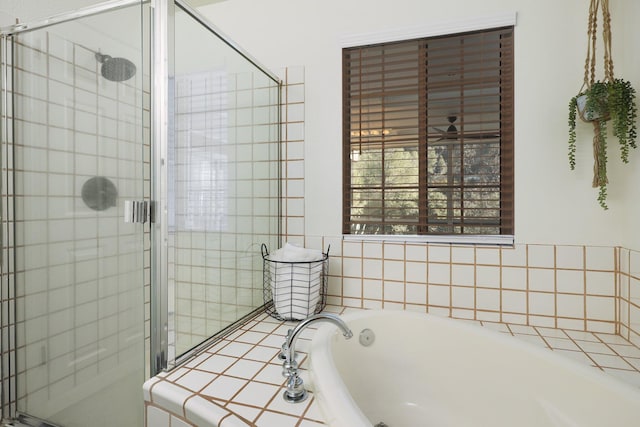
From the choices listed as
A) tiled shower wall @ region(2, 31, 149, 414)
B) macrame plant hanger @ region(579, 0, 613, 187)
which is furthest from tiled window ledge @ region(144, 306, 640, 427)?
macrame plant hanger @ region(579, 0, 613, 187)


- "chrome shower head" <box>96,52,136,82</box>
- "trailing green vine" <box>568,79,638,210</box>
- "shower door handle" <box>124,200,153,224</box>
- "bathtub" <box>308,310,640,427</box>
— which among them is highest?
"chrome shower head" <box>96,52,136,82</box>

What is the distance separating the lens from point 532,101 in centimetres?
155

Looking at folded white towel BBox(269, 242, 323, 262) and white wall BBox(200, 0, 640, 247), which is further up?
white wall BBox(200, 0, 640, 247)

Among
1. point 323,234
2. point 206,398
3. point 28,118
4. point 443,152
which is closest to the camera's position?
point 206,398

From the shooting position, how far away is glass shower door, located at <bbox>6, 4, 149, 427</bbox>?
119 cm

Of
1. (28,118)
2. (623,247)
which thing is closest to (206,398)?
(28,118)

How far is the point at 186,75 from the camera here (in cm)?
121

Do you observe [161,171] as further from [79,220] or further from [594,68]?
[594,68]

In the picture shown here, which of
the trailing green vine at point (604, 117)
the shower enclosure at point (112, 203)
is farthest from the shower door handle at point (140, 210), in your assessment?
the trailing green vine at point (604, 117)

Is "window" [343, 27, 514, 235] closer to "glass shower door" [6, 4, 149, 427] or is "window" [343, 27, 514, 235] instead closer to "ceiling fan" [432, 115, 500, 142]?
"ceiling fan" [432, 115, 500, 142]

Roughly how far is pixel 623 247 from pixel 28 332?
2.41 metres

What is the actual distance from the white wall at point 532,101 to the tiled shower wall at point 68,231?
2.99ft

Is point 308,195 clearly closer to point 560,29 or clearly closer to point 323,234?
point 323,234

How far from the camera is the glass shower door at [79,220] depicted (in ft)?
3.91
